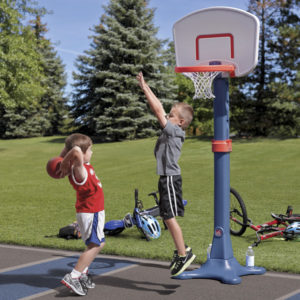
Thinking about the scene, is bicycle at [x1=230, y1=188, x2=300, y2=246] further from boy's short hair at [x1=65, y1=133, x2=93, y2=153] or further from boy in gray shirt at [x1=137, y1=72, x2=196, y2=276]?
boy's short hair at [x1=65, y1=133, x2=93, y2=153]

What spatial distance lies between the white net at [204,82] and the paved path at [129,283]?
2.09 metres

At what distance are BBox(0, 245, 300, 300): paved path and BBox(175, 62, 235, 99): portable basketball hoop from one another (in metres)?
2.09

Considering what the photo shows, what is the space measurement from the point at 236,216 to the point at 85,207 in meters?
3.73

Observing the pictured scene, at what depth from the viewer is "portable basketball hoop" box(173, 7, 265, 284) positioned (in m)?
5.39

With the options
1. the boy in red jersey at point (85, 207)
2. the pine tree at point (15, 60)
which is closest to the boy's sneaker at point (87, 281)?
the boy in red jersey at point (85, 207)

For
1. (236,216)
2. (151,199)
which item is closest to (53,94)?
(151,199)

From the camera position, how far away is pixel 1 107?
52281mm

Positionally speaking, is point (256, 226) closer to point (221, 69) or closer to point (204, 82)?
point (204, 82)

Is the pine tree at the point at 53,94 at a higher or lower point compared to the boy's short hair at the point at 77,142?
higher

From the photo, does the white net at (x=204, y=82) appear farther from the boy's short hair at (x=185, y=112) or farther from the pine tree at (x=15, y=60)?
the pine tree at (x=15, y=60)

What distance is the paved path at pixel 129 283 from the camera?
4879mm

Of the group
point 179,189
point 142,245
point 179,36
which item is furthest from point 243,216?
point 179,36

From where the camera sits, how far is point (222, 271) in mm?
5363

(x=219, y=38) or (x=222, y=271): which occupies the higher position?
(x=219, y=38)
